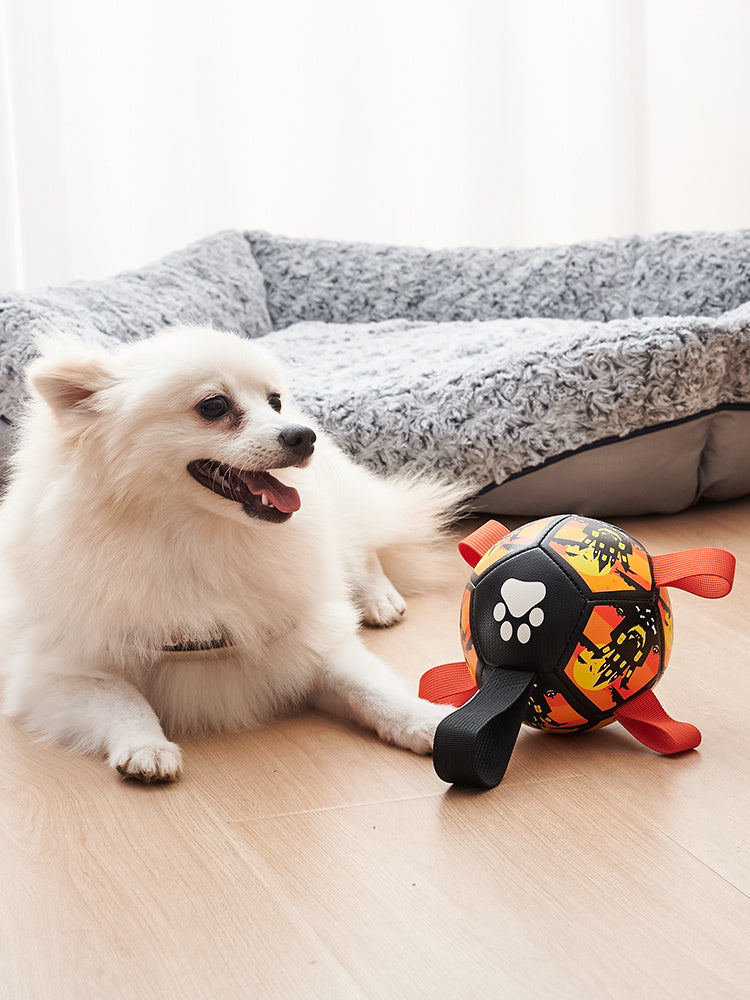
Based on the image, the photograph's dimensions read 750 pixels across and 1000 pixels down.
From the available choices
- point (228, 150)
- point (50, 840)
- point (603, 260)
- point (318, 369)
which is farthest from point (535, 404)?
point (228, 150)

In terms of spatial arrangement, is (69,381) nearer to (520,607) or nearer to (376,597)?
(520,607)

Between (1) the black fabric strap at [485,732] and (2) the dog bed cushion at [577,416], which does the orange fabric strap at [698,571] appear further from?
(2) the dog bed cushion at [577,416]

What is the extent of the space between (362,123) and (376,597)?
2.49 m

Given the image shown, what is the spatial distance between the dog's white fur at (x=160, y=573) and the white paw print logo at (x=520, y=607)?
195 millimetres

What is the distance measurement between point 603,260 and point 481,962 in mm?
2397

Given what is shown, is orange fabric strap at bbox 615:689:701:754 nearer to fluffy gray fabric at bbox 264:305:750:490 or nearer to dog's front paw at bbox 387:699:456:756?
dog's front paw at bbox 387:699:456:756

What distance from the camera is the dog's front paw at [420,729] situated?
1359 mm

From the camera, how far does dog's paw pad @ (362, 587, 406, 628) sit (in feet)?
6.15

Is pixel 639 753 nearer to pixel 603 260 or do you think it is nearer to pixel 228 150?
pixel 603 260

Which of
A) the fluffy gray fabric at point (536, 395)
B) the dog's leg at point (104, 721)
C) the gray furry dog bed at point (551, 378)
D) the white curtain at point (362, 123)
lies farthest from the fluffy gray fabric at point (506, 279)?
Result: the dog's leg at point (104, 721)

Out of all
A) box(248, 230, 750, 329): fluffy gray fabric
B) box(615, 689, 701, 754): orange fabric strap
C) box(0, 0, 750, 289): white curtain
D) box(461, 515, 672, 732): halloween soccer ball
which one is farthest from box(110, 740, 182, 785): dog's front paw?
box(0, 0, 750, 289): white curtain

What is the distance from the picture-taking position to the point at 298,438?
138 cm

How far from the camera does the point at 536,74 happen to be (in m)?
4.01

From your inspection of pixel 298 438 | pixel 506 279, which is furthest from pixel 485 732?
pixel 506 279
